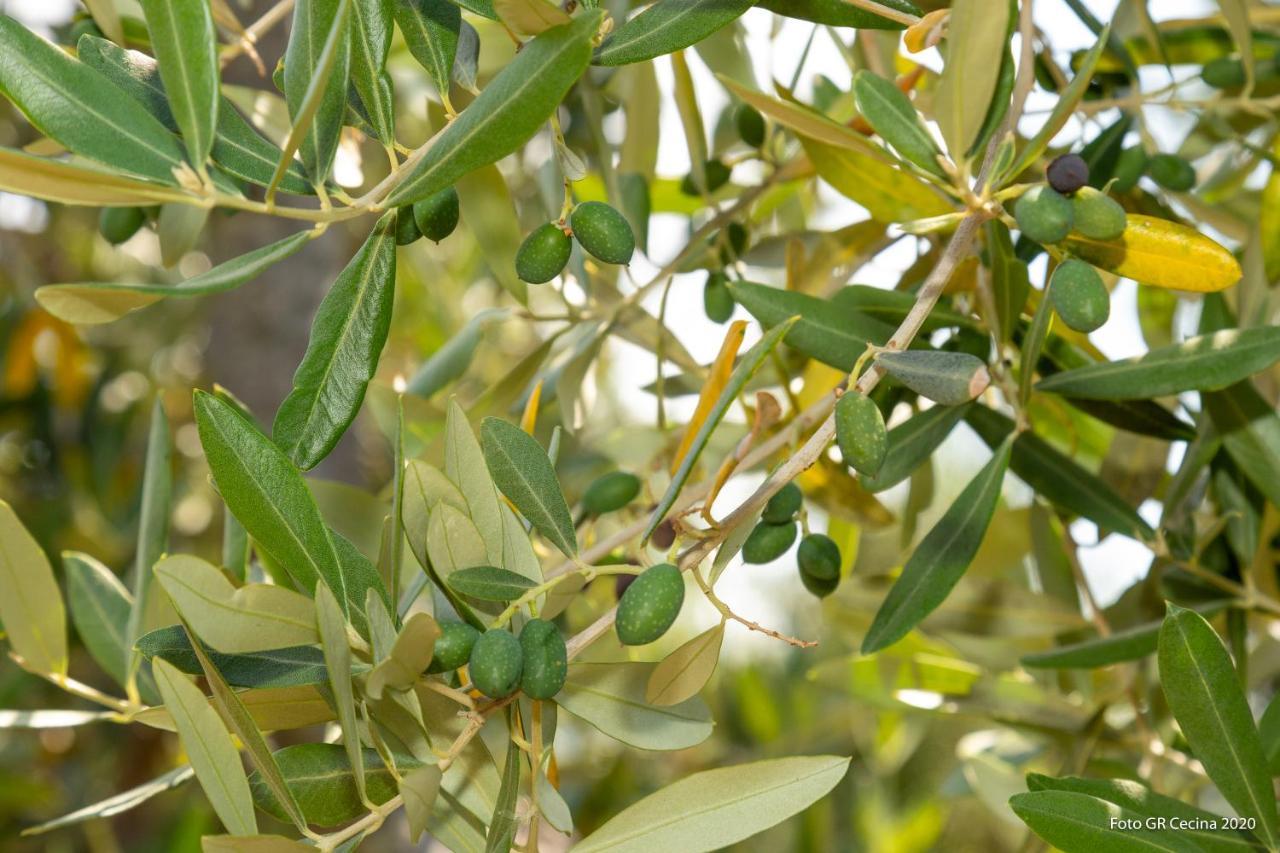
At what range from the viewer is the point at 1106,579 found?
243cm

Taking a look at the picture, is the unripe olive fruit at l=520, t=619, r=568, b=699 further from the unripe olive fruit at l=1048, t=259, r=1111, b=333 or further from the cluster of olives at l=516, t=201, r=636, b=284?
the unripe olive fruit at l=1048, t=259, r=1111, b=333

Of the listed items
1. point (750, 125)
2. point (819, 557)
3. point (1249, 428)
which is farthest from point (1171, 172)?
point (819, 557)

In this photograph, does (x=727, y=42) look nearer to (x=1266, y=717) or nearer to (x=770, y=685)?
(x=1266, y=717)

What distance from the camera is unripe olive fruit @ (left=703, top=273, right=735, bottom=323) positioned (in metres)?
0.93

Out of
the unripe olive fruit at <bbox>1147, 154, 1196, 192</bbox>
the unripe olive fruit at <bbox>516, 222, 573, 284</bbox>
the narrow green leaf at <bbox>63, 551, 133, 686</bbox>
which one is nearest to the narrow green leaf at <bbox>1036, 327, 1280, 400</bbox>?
the unripe olive fruit at <bbox>1147, 154, 1196, 192</bbox>

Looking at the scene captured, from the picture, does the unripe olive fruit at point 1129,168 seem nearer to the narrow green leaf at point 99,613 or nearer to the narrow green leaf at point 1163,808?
the narrow green leaf at point 1163,808

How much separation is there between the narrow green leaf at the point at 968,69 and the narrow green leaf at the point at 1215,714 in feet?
0.89

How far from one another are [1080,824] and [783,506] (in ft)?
0.78

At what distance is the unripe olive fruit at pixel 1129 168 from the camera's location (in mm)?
848

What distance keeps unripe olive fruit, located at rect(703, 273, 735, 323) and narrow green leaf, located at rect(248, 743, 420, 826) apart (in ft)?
1.46

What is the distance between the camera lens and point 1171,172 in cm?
89

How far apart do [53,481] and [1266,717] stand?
6.61 feet

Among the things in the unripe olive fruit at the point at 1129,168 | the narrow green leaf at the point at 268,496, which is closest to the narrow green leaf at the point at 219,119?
the narrow green leaf at the point at 268,496

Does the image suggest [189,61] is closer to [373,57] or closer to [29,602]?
[373,57]
